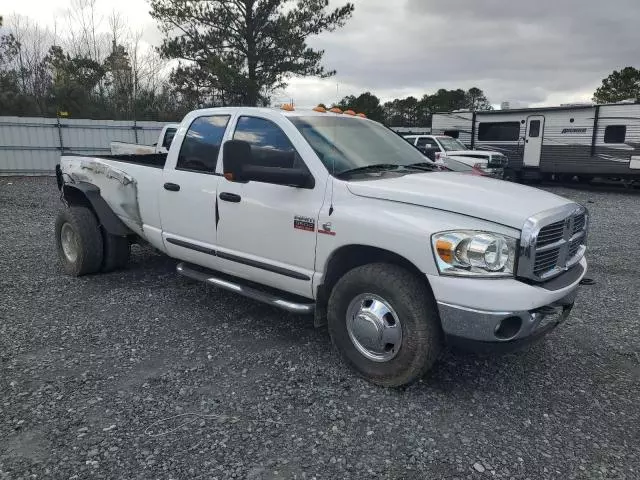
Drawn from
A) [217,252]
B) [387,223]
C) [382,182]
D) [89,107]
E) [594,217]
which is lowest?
[594,217]

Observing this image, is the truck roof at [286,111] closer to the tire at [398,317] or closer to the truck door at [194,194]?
the truck door at [194,194]

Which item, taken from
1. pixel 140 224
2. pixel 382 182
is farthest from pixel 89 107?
pixel 382 182

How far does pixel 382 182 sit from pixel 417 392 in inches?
58.1

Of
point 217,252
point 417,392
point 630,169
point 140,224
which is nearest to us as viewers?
point 417,392

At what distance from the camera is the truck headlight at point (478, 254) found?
9.87 feet

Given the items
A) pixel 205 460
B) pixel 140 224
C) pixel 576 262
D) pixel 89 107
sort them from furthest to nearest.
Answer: pixel 89 107 → pixel 140 224 → pixel 576 262 → pixel 205 460

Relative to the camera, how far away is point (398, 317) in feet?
10.9

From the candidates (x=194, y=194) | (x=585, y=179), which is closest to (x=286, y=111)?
(x=194, y=194)

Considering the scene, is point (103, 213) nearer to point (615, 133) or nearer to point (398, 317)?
point (398, 317)

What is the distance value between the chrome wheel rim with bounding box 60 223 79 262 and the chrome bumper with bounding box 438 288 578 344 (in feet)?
15.0

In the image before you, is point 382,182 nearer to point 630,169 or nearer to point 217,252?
point 217,252

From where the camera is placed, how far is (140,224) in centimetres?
539

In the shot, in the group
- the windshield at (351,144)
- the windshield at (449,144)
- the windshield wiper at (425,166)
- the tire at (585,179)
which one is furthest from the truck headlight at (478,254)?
the tire at (585,179)

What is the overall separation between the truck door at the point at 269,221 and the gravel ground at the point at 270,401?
64cm
